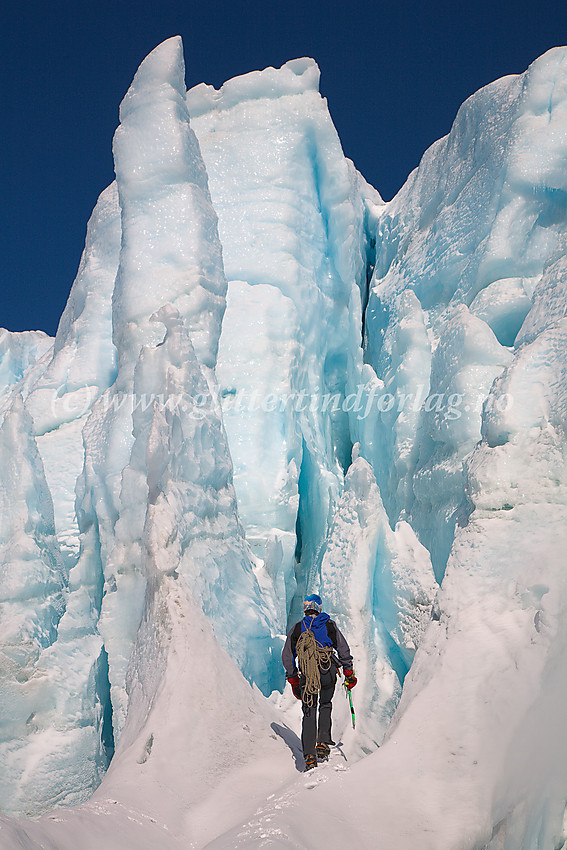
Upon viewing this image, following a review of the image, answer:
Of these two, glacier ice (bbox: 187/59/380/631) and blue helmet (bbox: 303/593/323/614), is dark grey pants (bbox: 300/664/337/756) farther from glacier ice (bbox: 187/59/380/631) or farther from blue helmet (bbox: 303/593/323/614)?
glacier ice (bbox: 187/59/380/631)

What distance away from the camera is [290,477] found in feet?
36.4

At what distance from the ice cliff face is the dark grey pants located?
494 mm

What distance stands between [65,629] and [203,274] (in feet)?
17.8

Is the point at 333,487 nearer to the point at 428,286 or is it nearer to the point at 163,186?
the point at 428,286

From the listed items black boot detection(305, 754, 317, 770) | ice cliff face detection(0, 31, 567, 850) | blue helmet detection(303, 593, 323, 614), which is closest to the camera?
ice cliff face detection(0, 31, 567, 850)

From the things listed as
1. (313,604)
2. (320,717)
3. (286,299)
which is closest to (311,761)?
(320,717)

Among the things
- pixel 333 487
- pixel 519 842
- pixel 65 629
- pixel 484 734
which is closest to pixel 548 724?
pixel 484 734

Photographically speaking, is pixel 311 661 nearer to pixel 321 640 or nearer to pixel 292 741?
pixel 321 640

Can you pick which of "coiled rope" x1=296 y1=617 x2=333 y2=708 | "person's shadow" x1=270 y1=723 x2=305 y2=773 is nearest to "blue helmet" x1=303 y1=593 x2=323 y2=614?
"coiled rope" x1=296 y1=617 x2=333 y2=708

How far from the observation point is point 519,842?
13.5 feet

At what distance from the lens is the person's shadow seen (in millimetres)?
5586

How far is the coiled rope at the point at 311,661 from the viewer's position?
511cm

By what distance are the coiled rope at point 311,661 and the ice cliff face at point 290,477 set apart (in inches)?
22.9

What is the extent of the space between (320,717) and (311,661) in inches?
16.0
